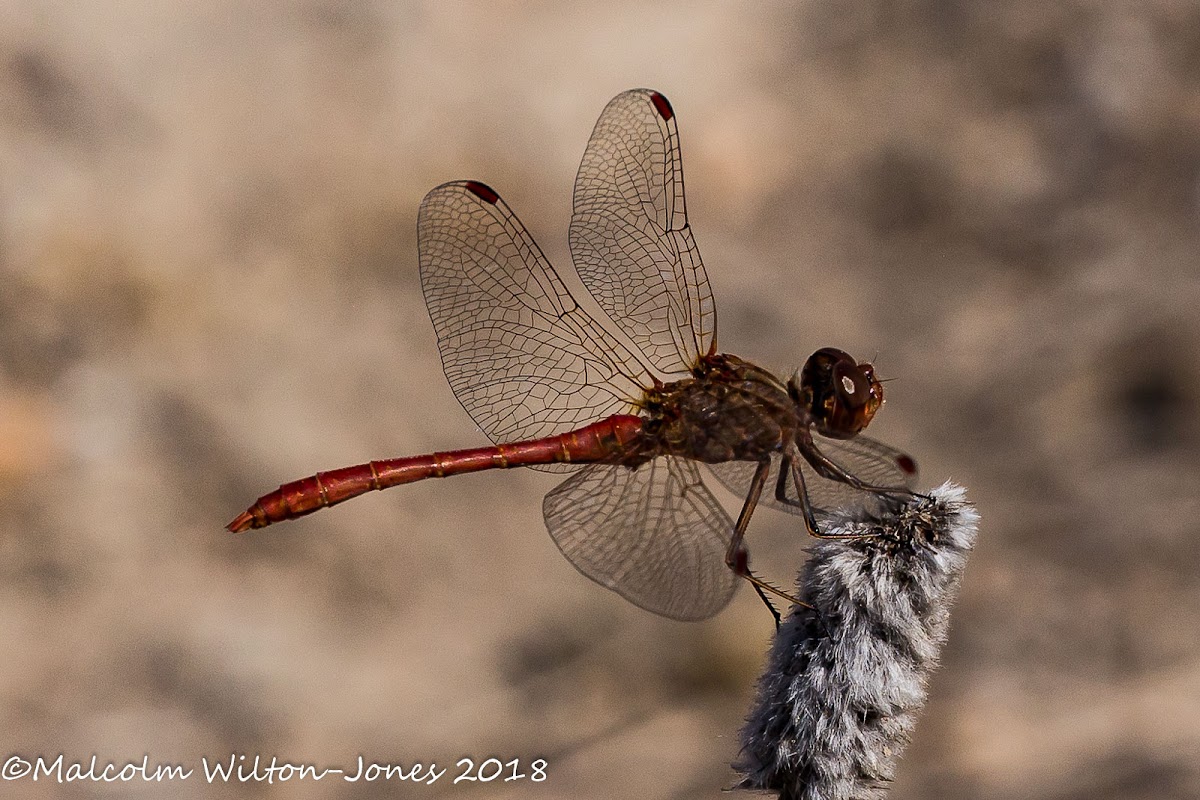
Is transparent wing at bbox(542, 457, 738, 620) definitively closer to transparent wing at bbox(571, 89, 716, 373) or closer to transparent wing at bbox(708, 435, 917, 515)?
transparent wing at bbox(708, 435, 917, 515)

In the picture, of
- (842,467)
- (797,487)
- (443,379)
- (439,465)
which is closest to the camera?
(842,467)

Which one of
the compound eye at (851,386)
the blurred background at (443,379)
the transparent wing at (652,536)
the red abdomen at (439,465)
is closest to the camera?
the transparent wing at (652,536)

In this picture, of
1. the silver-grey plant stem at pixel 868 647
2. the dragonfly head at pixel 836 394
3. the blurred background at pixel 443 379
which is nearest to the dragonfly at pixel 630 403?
the dragonfly head at pixel 836 394

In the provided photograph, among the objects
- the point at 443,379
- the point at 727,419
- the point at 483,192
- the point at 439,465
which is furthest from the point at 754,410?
the point at 443,379

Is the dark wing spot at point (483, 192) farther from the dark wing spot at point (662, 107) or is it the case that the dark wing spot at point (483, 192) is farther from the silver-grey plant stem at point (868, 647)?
the silver-grey plant stem at point (868, 647)

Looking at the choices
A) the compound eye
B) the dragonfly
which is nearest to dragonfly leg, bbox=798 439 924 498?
the dragonfly

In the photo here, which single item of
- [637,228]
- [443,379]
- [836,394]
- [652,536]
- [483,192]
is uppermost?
[443,379]

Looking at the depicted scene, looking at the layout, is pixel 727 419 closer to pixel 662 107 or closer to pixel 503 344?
pixel 503 344
